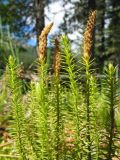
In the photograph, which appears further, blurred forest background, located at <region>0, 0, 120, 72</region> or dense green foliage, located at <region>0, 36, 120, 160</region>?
blurred forest background, located at <region>0, 0, 120, 72</region>

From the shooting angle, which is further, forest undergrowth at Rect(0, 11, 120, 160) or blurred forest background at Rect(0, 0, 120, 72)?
blurred forest background at Rect(0, 0, 120, 72)

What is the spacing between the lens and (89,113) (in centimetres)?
140

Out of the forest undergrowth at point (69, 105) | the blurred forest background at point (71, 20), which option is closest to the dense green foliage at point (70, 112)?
the forest undergrowth at point (69, 105)

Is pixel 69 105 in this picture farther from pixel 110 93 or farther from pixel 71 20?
pixel 71 20

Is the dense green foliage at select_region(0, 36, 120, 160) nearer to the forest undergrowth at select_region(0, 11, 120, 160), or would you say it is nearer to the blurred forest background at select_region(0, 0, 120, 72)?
the forest undergrowth at select_region(0, 11, 120, 160)

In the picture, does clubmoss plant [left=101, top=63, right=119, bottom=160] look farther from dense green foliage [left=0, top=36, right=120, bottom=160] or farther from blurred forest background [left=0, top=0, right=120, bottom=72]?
blurred forest background [left=0, top=0, right=120, bottom=72]

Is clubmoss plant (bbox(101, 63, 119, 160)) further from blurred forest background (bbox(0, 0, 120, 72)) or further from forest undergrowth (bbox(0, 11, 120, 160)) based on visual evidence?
blurred forest background (bbox(0, 0, 120, 72))

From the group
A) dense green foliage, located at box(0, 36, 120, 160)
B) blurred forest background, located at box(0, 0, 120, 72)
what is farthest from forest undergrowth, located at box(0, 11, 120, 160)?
blurred forest background, located at box(0, 0, 120, 72)

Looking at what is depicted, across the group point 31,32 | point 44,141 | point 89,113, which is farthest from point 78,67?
point 31,32

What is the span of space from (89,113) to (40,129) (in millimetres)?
172

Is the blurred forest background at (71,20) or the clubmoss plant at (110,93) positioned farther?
the blurred forest background at (71,20)

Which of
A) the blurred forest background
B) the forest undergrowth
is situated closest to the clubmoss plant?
the forest undergrowth

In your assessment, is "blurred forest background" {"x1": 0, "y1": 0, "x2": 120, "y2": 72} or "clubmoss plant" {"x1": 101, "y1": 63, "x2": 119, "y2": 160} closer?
"clubmoss plant" {"x1": 101, "y1": 63, "x2": 119, "y2": 160}

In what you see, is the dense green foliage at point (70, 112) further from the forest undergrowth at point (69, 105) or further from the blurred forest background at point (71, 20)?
the blurred forest background at point (71, 20)
